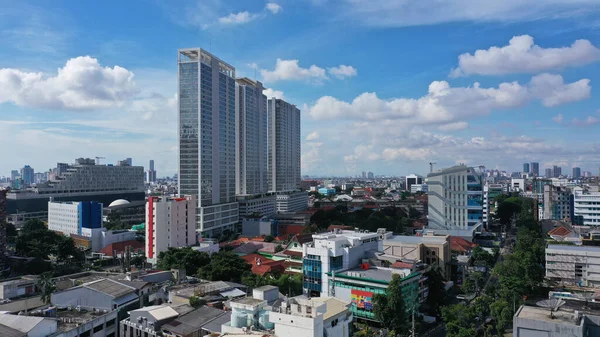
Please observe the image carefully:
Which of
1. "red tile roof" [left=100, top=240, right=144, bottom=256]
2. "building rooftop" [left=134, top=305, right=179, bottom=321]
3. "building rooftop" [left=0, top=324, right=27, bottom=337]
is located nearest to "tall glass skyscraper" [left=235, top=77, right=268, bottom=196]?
"red tile roof" [left=100, top=240, right=144, bottom=256]

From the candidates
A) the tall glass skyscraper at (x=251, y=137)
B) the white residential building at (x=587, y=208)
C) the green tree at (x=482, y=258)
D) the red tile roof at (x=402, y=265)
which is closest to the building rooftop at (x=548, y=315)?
the red tile roof at (x=402, y=265)

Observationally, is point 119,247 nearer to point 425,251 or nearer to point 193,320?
point 193,320

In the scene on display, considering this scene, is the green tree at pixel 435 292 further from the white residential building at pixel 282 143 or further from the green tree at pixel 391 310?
the white residential building at pixel 282 143

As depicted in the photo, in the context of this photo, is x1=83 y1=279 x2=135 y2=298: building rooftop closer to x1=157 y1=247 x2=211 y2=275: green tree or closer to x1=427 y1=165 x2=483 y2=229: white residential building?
x1=157 y1=247 x2=211 y2=275: green tree

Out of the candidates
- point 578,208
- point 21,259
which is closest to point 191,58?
point 21,259

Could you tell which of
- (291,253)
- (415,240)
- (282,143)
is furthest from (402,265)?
(282,143)
